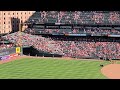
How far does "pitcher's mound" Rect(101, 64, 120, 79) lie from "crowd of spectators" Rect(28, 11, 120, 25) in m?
25.2

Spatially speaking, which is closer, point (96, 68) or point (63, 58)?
point (96, 68)

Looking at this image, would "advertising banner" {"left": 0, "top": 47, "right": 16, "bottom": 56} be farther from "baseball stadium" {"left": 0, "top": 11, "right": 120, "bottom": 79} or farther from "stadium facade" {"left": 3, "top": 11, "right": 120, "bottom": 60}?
"stadium facade" {"left": 3, "top": 11, "right": 120, "bottom": 60}

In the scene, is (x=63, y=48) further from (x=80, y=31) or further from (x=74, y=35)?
(x=80, y=31)

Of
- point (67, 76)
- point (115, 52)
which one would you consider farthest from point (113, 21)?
point (67, 76)

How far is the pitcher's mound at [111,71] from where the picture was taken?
2079 inches

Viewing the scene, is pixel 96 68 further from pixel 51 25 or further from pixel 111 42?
pixel 51 25

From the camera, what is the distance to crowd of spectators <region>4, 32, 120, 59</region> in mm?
73188

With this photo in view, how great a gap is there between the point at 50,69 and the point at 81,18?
3439 centimetres

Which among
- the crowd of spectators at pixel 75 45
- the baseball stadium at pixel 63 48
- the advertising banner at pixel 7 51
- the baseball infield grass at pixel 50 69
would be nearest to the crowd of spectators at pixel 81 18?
the baseball stadium at pixel 63 48
